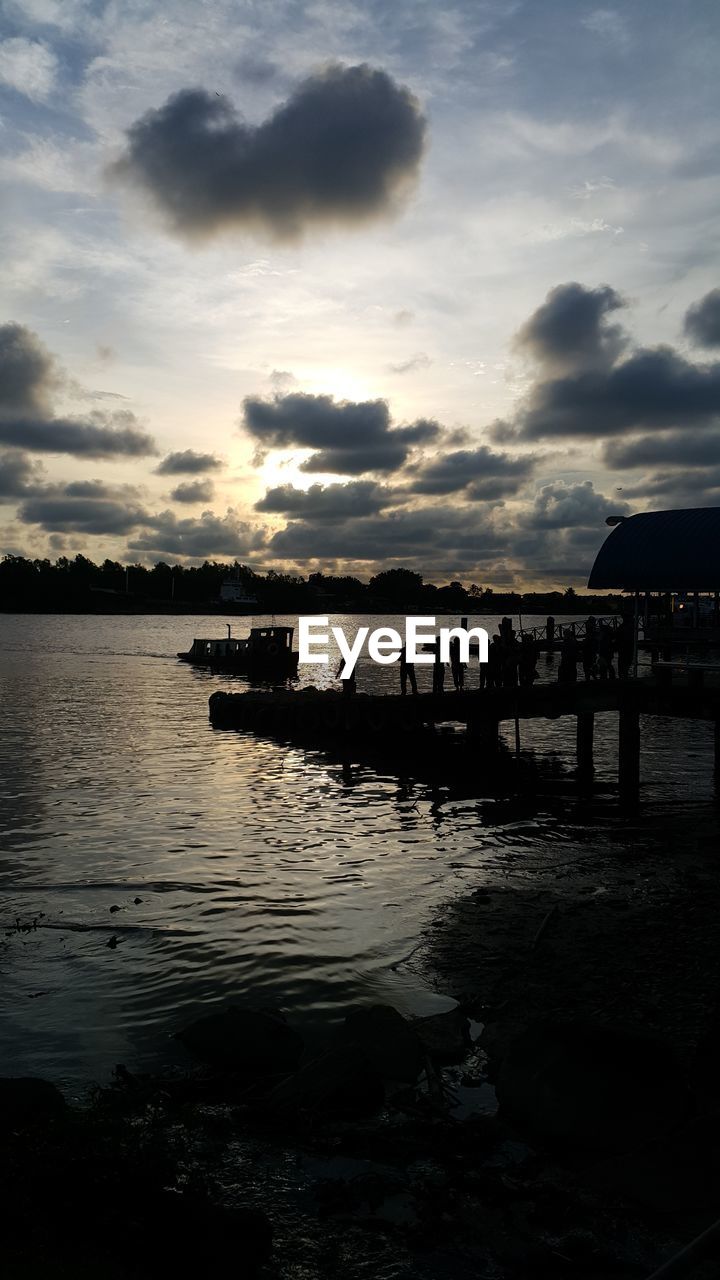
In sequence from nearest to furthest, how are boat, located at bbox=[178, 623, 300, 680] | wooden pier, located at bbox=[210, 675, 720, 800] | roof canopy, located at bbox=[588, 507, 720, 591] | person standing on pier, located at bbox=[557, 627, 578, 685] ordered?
wooden pier, located at bbox=[210, 675, 720, 800] → roof canopy, located at bbox=[588, 507, 720, 591] → person standing on pier, located at bbox=[557, 627, 578, 685] → boat, located at bbox=[178, 623, 300, 680]

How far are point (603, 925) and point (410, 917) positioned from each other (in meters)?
3.07

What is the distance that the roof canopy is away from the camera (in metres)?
27.8

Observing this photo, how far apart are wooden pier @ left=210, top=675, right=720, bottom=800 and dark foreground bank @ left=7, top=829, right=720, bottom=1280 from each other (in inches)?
589

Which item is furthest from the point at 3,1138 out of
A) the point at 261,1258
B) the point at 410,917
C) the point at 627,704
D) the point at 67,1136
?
the point at 627,704

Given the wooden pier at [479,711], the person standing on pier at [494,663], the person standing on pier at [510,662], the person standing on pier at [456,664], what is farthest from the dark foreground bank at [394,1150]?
the person standing on pier at [456,664]

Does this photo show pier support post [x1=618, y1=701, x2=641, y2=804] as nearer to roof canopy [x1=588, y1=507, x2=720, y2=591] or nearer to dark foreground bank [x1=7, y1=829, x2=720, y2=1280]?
roof canopy [x1=588, y1=507, x2=720, y2=591]

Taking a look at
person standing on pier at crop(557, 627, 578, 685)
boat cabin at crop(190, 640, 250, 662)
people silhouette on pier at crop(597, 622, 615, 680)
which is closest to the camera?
person standing on pier at crop(557, 627, 578, 685)

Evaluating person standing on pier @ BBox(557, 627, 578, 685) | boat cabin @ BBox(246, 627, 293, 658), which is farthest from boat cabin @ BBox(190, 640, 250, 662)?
person standing on pier @ BBox(557, 627, 578, 685)

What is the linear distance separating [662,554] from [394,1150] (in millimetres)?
24513

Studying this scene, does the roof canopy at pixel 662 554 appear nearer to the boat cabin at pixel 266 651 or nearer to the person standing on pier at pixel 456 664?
the person standing on pier at pixel 456 664

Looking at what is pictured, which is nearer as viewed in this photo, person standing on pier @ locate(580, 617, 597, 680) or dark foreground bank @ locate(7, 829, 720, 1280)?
dark foreground bank @ locate(7, 829, 720, 1280)

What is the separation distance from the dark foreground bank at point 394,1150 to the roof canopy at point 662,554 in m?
19.2

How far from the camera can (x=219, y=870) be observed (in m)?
17.2

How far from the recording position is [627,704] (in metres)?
25.5
